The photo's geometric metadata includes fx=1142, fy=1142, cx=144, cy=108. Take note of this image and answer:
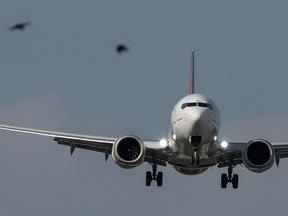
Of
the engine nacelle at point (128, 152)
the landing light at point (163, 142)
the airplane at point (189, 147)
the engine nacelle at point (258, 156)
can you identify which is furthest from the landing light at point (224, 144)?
the engine nacelle at point (128, 152)

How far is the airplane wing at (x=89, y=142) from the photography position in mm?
58750

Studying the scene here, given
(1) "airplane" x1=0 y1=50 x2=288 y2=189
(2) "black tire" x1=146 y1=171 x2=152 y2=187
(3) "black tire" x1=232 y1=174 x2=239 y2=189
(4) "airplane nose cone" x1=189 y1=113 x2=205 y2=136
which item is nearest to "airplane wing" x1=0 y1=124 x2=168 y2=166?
(1) "airplane" x1=0 y1=50 x2=288 y2=189

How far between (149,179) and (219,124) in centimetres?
754

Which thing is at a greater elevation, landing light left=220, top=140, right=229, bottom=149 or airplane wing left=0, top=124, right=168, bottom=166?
airplane wing left=0, top=124, right=168, bottom=166

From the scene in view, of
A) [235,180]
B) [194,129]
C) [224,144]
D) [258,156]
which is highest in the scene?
[194,129]

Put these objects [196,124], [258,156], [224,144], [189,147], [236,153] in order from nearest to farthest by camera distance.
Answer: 1. [196,124]
2. [189,147]
3. [224,144]
4. [258,156]
5. [236,153]

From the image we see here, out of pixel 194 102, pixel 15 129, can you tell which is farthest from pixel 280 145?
pixel 15 129

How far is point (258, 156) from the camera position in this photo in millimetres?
57625

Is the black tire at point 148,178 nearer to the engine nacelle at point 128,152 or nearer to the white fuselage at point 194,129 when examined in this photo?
the engine nacelle at point 128,152

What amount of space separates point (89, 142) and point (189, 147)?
739cm

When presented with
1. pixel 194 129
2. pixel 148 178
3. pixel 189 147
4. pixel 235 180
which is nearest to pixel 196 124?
pixel 194 129

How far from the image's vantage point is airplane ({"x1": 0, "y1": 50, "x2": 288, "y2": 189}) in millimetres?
54822

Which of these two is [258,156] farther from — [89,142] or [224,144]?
[89,142]

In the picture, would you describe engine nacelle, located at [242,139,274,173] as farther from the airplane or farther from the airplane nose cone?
the airplane nose cone
